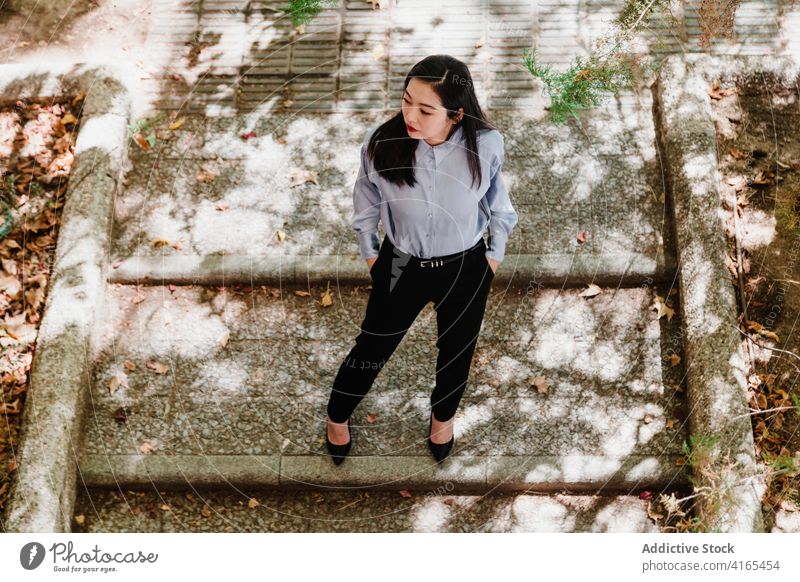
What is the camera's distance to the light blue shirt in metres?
2.92

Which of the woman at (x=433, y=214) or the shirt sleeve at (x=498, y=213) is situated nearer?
the woman at (x=433, y=214)

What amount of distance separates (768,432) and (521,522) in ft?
4.30

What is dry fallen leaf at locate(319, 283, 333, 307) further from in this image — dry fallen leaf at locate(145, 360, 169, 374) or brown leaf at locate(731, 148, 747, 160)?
brown leaf at locate(731, 148, 747, 160)

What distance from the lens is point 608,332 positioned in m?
4.16

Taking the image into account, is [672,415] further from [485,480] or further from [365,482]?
[365,482]

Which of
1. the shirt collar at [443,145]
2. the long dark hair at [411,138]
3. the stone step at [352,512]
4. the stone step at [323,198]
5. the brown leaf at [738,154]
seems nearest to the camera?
the long dark hair at [411,138]

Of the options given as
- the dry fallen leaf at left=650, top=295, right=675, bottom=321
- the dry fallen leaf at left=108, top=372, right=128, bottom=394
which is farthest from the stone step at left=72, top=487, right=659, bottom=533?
the dry fallen leaf at left=650, top=295, right=675, bottom=321

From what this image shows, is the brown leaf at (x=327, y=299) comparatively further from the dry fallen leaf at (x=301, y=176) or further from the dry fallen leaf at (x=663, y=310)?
the dry fallen leaf at (x=663, y=310)

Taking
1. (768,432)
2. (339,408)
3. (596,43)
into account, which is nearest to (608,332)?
(768,432)

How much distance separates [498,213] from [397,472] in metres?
1.47

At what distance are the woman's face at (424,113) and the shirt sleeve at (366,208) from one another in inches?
9.0

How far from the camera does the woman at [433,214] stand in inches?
108
